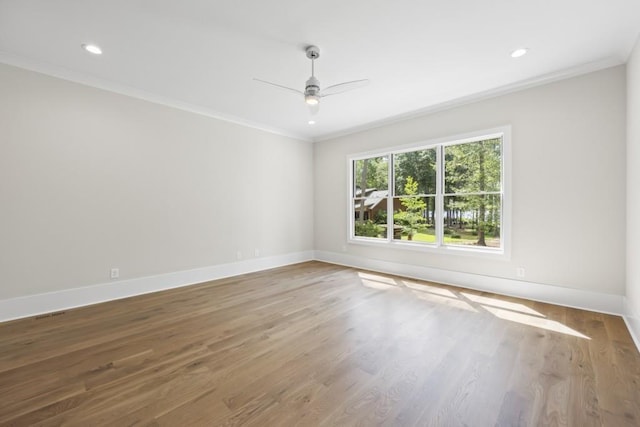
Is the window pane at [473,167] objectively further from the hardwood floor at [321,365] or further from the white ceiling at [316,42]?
the hardwood floor at [321,365]

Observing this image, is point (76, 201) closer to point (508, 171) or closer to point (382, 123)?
point (382, 123)

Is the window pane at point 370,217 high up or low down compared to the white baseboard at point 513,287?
up

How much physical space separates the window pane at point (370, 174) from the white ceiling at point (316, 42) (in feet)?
5.32

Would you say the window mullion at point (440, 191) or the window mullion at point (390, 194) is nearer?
the window mullion at point (440, 191)

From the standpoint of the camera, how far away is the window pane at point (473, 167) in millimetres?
3885

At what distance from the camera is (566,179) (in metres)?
3.25

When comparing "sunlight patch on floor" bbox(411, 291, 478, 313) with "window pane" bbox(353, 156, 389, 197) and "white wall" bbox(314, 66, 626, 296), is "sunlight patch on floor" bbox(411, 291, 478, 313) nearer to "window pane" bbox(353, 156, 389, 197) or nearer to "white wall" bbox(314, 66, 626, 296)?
"white wall" bbox(314, 66, 626, 296)

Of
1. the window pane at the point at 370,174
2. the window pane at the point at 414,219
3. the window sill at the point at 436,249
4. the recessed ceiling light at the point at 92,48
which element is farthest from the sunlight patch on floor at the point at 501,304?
the recessed ceiling light at the point at 92,48

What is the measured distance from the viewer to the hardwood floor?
1.57 meters

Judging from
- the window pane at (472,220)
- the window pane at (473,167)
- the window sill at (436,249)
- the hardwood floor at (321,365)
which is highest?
the window pane at (473,167)

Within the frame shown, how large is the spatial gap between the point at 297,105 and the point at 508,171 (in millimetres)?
3306

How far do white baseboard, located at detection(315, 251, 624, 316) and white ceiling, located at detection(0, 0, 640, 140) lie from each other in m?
2.72

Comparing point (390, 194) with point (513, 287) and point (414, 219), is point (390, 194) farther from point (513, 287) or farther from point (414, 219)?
point (513, 287)

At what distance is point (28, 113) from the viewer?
119 inches
